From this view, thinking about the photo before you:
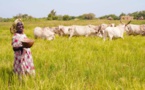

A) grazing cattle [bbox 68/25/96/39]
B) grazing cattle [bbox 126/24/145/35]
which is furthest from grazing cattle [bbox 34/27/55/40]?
grazing cattle [bbox 126/24/145/35]

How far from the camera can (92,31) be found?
48.1ft

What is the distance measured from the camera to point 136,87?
13.4 ft

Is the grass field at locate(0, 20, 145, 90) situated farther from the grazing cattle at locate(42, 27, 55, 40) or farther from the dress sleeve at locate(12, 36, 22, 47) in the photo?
the grazing cattle at locate(42, 27, 55, 40)

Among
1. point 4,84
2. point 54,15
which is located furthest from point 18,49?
point 54,15

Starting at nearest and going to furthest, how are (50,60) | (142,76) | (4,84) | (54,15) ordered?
(4,84)
(142,76)
(50,60)
(54,15)

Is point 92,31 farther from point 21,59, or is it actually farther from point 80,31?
point 21,59

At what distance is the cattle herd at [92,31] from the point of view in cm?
1164

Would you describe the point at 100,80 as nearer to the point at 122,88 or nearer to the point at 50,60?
the point at 122,88

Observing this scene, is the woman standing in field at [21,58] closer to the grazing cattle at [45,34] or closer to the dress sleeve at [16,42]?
the dress sleeve at [16,42]

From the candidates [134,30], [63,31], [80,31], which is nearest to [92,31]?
[80,31]

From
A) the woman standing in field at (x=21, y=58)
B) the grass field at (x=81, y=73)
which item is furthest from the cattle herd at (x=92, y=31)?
the woman standing in field at (x=21, y=58)

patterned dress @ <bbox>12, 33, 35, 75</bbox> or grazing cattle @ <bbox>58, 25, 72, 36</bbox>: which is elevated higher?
patterned dress @ <bbox>12, 33, 35, 75</bbox>

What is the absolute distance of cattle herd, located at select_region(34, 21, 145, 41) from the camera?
11.6 m

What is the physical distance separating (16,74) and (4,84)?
0.34 m
